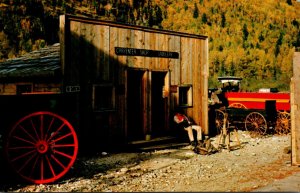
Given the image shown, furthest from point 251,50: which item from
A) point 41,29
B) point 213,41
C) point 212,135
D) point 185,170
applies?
point 185,170

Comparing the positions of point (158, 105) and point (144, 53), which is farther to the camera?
point (158, 105)

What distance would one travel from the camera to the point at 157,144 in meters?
12.9

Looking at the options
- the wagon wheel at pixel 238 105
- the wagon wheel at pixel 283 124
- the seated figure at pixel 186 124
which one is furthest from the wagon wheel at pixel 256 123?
the seated figure at pixel 186 124

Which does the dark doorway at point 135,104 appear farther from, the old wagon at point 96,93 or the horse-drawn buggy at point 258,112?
Result: the horse-drawn buggy at point 258,112

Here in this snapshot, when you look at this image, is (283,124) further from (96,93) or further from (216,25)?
(216,25)

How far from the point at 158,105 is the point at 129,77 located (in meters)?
1.64

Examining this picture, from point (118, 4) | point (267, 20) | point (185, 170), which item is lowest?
point (185, 170)

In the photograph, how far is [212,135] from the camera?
16219mm

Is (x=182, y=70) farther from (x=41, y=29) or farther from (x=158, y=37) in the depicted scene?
Answer: (x=41, y=29)

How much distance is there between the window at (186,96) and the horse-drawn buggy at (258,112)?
1.62 meters

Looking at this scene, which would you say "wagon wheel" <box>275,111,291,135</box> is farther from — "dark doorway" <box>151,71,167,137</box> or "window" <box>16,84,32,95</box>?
"window" <box>16,84,32,95</box>

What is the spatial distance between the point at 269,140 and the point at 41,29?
1352 inches

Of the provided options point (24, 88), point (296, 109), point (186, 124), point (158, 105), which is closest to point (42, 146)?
point (24, 88)

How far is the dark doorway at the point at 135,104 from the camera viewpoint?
12.9 m
